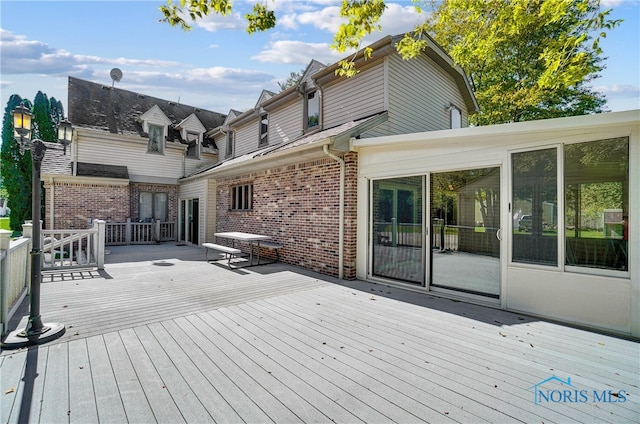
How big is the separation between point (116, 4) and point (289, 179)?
494 centimetres

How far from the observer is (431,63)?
9797mm

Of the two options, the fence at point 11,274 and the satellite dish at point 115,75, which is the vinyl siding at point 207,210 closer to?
the fence at point 11,274

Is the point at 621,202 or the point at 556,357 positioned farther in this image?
the point at 621,202

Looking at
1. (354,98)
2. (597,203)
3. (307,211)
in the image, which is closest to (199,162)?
(354,98)

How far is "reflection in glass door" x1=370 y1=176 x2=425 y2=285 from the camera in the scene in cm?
581

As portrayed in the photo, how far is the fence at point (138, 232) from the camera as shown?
12922 mm

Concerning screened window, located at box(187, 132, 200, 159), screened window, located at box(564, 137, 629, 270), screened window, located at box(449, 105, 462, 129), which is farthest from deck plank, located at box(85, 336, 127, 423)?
screened window, located at box(187, 132, 200, 159)

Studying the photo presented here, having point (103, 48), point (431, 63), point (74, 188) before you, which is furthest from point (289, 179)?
point (74, 188)

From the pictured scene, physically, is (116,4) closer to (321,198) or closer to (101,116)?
(321,198)

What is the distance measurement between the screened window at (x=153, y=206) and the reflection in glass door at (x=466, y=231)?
13.1m

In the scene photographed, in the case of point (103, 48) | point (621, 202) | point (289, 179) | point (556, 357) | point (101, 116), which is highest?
point (101, 116)

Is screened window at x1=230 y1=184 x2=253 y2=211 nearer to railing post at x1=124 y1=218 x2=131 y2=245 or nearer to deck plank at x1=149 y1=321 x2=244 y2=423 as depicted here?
railing post at x1=124 y1=218 x2=131 y2=245

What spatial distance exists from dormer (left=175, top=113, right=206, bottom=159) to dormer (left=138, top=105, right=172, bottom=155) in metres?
0.88

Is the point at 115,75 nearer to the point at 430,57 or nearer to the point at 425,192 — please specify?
the point at 430,57
